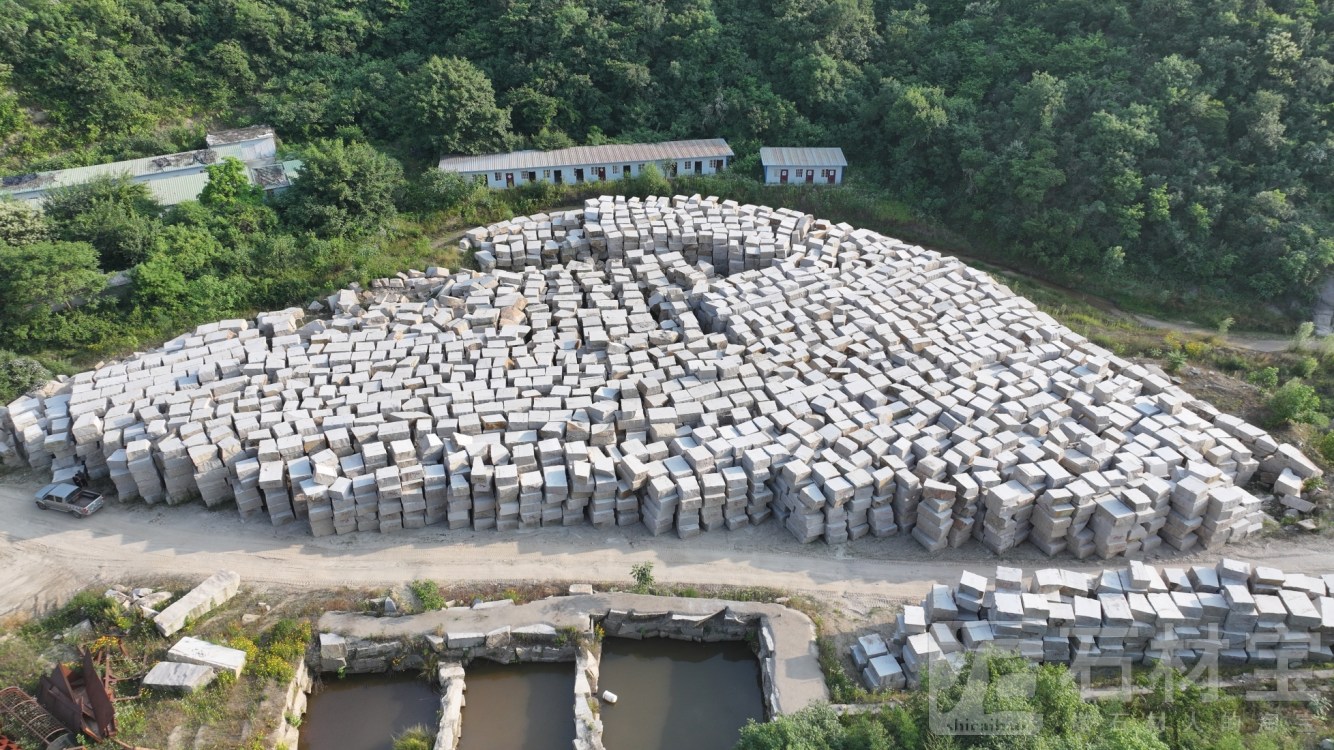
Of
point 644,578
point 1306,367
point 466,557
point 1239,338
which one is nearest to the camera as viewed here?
point 644,578

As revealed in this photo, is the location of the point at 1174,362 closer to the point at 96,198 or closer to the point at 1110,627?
the point at 1110,627

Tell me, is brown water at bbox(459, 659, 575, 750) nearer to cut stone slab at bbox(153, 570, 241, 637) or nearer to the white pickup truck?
cut stone slab at bbox(153, 570, 241, 637)

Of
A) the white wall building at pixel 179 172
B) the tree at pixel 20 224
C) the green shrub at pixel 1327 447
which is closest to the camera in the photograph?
the green shrub at pixel 1327 447

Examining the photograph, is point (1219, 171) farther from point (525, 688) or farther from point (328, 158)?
point (328, 158)

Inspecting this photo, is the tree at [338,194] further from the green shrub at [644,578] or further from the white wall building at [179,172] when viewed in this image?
the green shrub at [644,578]

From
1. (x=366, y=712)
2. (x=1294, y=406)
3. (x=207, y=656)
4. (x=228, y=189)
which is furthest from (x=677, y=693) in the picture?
(x=228, y=189)

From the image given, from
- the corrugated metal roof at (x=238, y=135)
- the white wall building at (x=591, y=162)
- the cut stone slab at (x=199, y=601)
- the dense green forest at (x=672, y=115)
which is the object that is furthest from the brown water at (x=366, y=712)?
the corrugated metal roof at (x=238, y=135)
